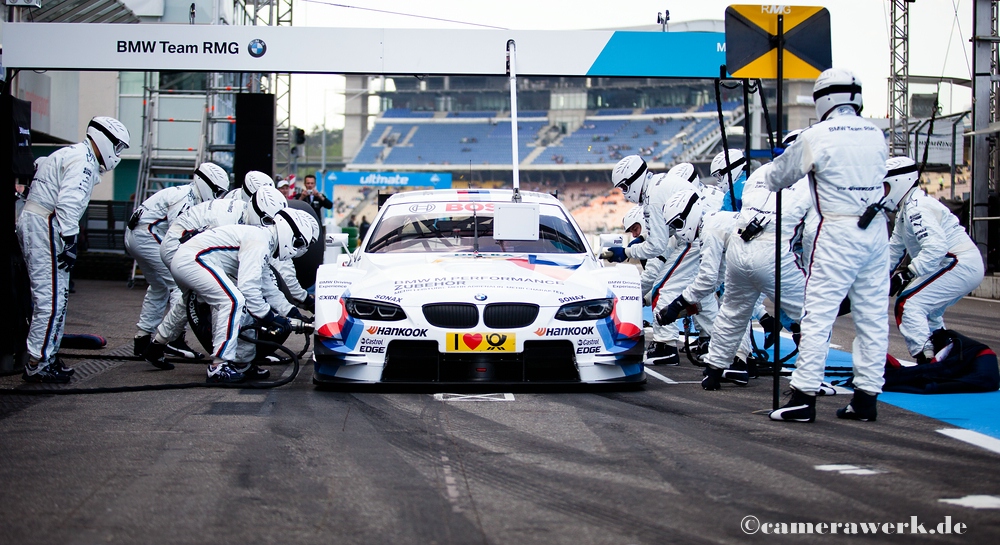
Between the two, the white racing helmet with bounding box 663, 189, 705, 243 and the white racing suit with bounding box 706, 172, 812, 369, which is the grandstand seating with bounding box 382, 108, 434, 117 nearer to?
the white racing helmet with bounding box 663, 189, 705, 243

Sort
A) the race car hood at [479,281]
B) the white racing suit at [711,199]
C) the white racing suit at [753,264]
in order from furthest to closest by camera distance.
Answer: the white racing suit at [711,199]
the white racing suit at [753,264]
the race car hood at [479,281]

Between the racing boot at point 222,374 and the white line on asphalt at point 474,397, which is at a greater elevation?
the racing boot at point 222,374

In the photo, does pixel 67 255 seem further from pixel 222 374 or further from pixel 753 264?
pixel 753 264

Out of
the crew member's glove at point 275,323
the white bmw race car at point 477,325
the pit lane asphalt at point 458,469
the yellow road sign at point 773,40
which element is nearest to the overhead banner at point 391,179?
the crew member's glove at point 275,323

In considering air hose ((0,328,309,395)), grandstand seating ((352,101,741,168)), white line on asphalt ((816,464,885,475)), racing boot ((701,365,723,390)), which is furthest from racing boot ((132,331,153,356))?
grandstand seating ((352,101,741,168))

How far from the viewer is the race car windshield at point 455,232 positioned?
8055mm

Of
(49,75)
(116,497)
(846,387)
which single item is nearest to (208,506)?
(116,497)

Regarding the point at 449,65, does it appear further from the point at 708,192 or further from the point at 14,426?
the point at 14,426

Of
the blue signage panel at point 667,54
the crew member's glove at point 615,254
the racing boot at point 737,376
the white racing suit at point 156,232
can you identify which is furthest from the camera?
the blue signage panel at point 667,54

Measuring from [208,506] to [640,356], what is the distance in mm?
3712

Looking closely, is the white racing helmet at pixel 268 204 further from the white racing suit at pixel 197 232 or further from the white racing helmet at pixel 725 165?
the white racing helmet at pixel 725 165

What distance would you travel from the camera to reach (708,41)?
10.5 meters

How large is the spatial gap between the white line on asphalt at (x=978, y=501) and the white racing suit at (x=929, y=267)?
4052 millimetres

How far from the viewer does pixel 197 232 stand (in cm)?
859
